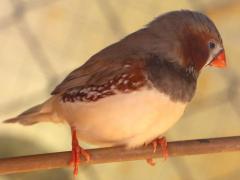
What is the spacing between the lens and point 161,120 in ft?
4.36

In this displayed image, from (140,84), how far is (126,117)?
0.08 meters

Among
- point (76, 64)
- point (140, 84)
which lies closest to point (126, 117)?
point (140, 84)

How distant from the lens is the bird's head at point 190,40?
1389 mm

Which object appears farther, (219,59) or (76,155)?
(219,59)

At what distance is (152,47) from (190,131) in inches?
42.7

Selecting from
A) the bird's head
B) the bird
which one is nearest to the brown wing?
the bird

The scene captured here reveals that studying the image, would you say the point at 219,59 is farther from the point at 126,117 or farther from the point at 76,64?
the point at 76,64

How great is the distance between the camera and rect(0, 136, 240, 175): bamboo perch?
1.23 m

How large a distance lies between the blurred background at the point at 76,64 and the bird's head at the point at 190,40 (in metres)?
0.88

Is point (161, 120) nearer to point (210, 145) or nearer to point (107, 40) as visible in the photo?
point (210, 145)

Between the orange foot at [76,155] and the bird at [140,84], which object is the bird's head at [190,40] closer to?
the bird at [140,84]

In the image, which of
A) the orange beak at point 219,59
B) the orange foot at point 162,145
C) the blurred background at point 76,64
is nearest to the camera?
the orange foot at point 162,145

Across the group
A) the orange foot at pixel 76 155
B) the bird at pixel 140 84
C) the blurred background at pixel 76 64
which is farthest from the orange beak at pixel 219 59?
the blurred background at pixel 76 64

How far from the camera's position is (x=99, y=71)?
4.45 feet
